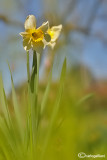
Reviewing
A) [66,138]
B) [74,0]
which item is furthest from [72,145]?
[74,0]

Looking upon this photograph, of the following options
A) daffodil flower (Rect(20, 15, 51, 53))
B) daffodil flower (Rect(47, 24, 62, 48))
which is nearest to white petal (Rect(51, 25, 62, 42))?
daffodil flower (Rect(47, 24, 62, 48))

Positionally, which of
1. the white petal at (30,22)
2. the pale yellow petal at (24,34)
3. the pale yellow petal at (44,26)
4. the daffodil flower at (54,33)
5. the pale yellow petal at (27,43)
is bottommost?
the pale yellow petal at (27,43)

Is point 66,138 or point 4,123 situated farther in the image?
point 4,123

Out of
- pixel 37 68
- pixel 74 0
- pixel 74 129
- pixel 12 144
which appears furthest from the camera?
pixel 74 0

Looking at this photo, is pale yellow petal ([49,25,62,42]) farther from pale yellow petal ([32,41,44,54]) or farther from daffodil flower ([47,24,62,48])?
pale yellow petal ([32,41,44,54])

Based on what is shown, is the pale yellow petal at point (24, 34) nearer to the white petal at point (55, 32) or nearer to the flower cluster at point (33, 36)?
the flower cluster at point (33, 36)

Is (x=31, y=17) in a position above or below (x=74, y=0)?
below

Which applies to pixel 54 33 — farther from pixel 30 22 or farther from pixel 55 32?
pixel 30 22

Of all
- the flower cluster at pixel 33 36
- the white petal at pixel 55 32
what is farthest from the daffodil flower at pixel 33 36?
the white petal at pixel 55 32

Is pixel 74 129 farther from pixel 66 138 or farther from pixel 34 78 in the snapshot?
pixel 34 78
